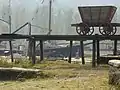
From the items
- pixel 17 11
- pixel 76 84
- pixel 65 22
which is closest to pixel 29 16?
pixel 17 11

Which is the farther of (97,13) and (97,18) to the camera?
(97,18)

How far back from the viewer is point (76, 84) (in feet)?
31.8

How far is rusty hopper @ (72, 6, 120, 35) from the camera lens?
2232cm

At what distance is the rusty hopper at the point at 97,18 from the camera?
22319mm

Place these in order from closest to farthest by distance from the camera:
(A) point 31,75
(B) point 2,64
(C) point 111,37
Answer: (A) point 31,75
(B) point 2,64
(C) point 111,37

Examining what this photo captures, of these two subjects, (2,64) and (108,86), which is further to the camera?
(2,64)

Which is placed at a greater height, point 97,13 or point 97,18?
point 97,13

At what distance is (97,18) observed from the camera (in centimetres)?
2255

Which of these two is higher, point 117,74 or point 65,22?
point 65,22

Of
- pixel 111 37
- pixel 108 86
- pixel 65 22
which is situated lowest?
pixel 108 86

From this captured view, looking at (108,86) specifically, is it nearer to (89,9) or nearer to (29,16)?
(89,9)

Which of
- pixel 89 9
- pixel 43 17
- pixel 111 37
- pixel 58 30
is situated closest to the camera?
pixel 111 37

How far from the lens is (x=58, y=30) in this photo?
92875mm

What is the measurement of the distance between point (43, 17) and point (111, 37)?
67.4 m
